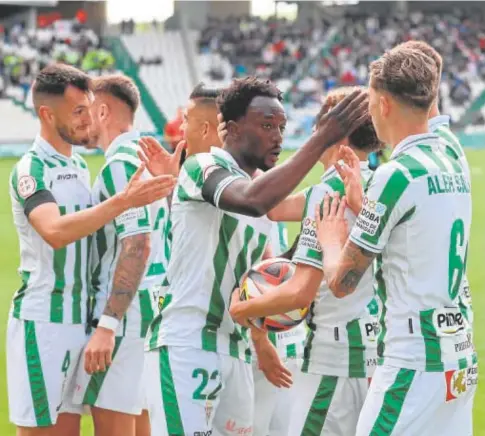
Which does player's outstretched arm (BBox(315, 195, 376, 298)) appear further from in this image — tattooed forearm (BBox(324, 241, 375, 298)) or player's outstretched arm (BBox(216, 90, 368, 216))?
player's outstretched arm (BBox(216, 90, 368, 216))

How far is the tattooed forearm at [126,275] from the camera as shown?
5297 millimetres

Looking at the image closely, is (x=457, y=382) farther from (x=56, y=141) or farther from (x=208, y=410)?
(x=56, y=141)

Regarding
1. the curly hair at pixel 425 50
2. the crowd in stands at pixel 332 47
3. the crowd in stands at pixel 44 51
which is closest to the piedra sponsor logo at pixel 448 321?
the curly hair at pixel 425 50

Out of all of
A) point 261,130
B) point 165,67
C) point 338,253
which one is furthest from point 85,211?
point 165,67

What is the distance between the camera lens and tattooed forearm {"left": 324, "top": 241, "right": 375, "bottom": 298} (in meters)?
3.96

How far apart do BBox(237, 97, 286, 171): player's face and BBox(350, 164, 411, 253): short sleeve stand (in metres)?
0.66

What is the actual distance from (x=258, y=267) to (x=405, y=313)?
78cm

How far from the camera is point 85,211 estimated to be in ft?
17.0

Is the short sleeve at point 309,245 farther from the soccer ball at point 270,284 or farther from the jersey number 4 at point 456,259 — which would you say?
the jersey number 4 at point 456,259

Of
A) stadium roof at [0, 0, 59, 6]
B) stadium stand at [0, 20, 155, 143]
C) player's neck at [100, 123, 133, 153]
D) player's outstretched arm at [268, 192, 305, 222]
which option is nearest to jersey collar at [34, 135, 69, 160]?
player's neck at [100, 123, 133, 153]

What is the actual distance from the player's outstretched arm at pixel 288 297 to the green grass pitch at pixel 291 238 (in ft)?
11.4

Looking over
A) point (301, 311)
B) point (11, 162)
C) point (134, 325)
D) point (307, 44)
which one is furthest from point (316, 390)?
point (307, 44)

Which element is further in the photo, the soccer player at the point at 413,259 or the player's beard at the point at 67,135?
the player's beard at the point at 67,135

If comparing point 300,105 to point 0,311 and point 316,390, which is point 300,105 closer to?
point 0,311
